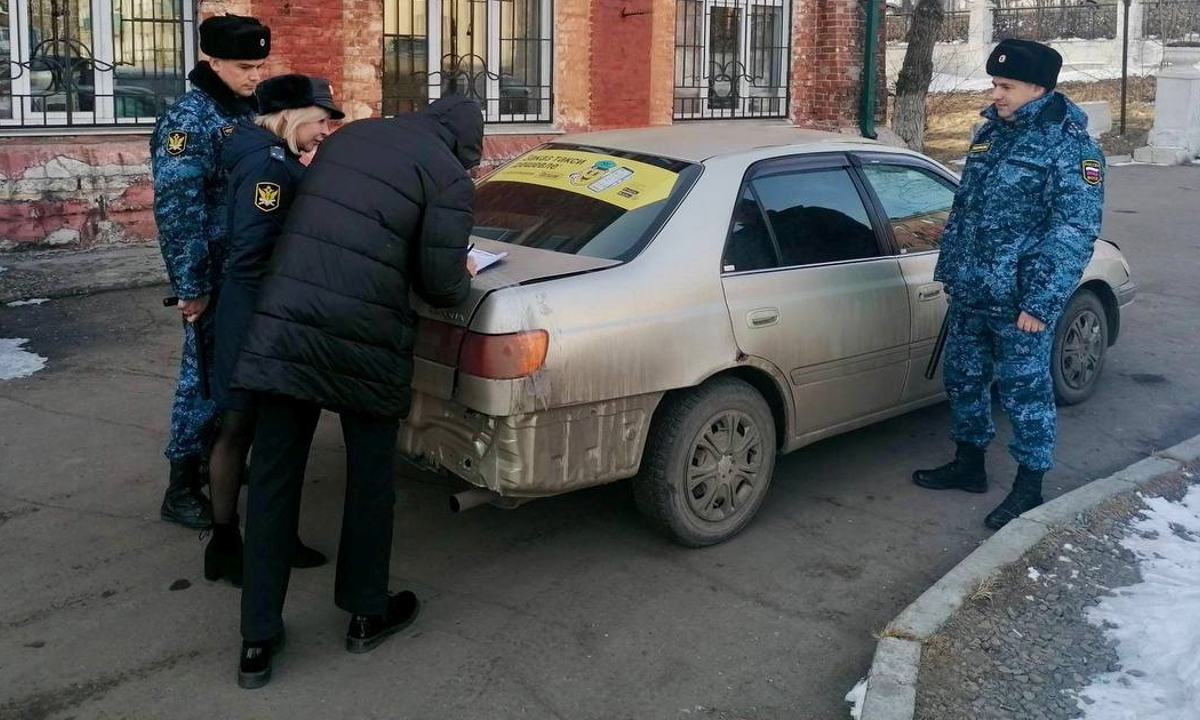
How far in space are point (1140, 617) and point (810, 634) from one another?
115 cm

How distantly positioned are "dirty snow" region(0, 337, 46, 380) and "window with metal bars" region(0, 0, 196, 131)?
96.8 inches

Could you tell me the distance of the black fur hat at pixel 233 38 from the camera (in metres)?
4.49

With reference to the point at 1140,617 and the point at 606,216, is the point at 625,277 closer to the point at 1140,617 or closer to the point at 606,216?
the point at 606,216

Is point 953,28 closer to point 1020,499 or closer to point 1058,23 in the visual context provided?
point 1058,23

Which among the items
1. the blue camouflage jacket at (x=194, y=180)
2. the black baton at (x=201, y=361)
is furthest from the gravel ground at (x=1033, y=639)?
the blue camouflage jacket at (x=194, y=180)

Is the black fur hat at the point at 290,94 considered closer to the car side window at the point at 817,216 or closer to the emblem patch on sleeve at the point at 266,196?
the emblem patch on sleeve at the point at 266,196

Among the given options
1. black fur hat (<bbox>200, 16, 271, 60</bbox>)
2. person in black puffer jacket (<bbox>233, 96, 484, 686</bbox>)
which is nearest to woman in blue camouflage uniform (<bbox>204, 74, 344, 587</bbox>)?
person in black puffer jacket (<bbox>233, 96, 484, 686</bbox>)

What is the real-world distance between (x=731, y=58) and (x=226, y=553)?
11.0 meters

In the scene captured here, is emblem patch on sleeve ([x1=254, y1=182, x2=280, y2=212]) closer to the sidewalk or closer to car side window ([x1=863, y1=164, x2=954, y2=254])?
car side window ([x1=863, y1=164, x2=954, y2=254])

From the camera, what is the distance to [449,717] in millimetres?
3645

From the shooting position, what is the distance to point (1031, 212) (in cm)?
507

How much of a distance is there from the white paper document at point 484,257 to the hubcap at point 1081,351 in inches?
140

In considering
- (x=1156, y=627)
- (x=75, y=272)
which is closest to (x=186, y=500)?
(x=1156, y=627)

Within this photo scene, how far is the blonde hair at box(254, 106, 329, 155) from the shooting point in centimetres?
409
